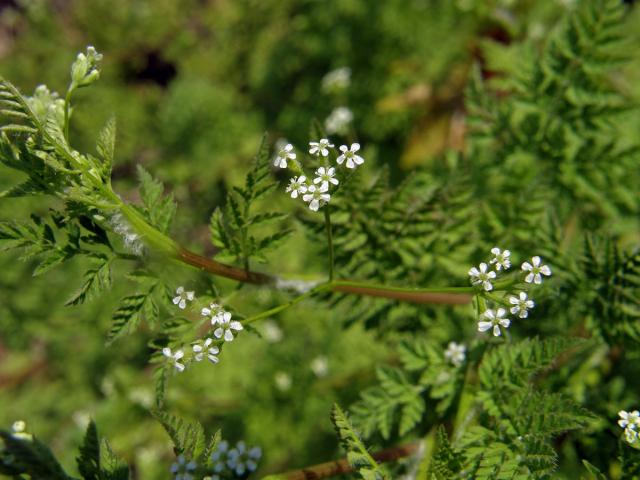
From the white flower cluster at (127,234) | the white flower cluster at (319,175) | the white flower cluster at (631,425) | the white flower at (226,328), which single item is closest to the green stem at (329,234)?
the white flower cluster at (319,175)

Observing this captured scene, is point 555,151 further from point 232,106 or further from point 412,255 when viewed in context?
point 232,106

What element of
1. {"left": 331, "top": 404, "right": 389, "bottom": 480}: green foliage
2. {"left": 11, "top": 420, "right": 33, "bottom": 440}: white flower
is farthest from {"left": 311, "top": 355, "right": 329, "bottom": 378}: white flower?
{"left": 11, "top": 420, "right": 33, "bottom": 440}: white flower

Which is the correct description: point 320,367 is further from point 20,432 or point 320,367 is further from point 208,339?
point 20,432

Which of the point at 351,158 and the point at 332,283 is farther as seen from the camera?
the point at 332,283

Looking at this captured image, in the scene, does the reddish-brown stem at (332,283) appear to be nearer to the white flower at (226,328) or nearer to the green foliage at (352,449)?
the white flower at (226,328)

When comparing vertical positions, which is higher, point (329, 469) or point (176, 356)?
point (176, 356)

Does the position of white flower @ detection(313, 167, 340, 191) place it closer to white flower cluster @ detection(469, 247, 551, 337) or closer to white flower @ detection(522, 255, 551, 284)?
white flower cluster @ detection(469, 247, 551, 337)

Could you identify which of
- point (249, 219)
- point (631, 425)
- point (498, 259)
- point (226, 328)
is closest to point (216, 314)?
point (226, 328)
